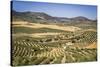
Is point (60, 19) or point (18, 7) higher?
point (18, 7)

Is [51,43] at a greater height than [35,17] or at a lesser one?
lesser

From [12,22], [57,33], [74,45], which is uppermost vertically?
[12,22]

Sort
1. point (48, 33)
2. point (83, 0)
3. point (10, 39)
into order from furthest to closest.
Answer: point (83, 0), point (48, 33), point (10, 39)

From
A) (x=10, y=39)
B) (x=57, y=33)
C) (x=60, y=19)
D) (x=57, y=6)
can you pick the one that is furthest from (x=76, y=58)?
(x=10, y=39)

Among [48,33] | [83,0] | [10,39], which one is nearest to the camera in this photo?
[10,39]

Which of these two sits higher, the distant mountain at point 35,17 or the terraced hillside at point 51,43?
the distant mountain at point 35,17

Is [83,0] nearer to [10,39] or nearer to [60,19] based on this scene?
[60,19]

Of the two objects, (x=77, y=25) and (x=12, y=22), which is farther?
(x=77, y=25)

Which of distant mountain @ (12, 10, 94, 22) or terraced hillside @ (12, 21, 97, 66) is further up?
distant mountain @ (12, 10, 94, 22)
